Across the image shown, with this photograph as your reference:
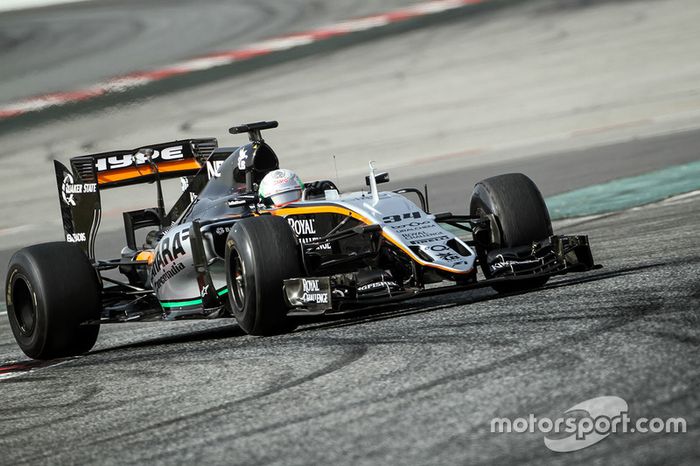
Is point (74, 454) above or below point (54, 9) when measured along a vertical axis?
below

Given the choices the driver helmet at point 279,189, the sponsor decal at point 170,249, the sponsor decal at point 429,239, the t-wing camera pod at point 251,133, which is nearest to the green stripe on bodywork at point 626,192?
the t-wing camera pod at point 251,133

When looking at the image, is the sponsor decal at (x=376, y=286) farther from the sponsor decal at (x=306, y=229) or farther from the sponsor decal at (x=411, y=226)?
the sponsor decal at (x=306, y=229)

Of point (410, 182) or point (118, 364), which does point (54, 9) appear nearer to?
point (410, 182)

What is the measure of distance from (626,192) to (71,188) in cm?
692

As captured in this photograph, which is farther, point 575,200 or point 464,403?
point 575,200

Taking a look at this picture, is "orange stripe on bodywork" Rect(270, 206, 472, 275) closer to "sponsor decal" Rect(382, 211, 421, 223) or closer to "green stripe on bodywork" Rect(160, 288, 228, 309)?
"sponsor decal" Rect(382, 211, 421, 223)

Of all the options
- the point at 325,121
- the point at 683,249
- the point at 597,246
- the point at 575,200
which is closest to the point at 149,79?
the point at 325,121

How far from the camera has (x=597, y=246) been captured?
37.6 feet

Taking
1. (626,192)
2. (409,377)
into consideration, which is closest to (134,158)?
(409,377)

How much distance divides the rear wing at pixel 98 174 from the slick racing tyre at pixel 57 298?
107cm

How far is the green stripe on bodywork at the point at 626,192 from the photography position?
14.3m

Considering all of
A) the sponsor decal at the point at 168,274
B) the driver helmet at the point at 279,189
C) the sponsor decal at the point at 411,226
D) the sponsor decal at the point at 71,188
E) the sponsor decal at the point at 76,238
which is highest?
the sponsor decal at the point at 71,188

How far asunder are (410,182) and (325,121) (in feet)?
18.0

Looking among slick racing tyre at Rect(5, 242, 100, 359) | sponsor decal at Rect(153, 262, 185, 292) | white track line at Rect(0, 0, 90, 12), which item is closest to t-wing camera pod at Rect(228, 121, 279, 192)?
sponsor decal at Rect(153, 262, 185, 292)
